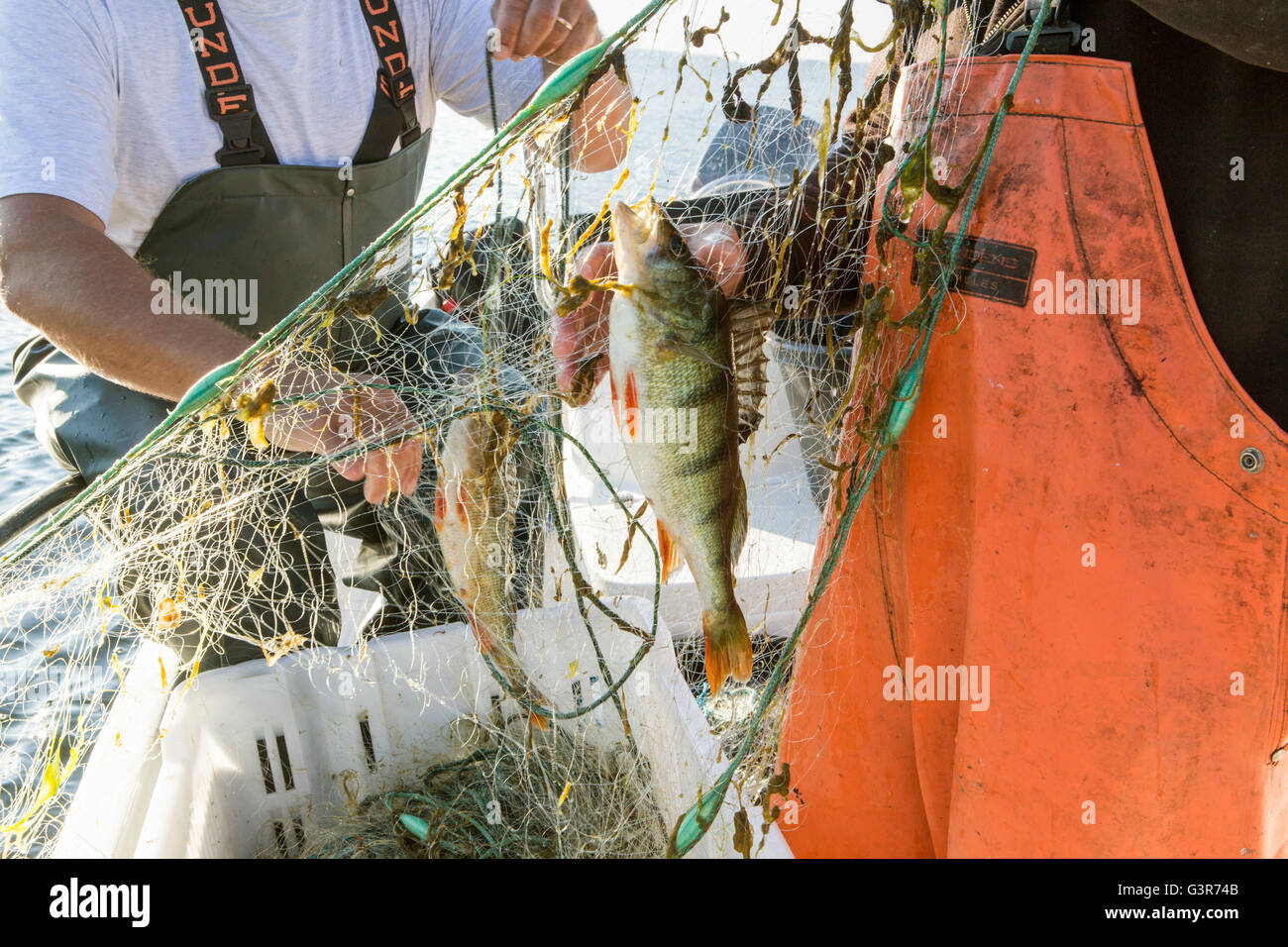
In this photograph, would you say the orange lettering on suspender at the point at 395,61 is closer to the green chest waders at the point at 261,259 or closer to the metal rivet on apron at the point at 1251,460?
the green chest waders at the point at 261,259

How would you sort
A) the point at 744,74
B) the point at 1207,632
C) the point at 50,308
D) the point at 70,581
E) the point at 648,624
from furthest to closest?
1. the point at 648,624
2. the point at 50,308
3. the point at 70,581
4. the point at 744,74
5. the point at 1207,632

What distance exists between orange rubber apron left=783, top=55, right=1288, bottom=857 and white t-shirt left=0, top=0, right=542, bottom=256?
1.89 metres

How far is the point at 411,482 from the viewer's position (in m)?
2.02

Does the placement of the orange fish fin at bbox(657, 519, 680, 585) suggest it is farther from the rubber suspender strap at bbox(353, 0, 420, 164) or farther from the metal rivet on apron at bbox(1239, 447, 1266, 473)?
the rubber suspender strap at bbox(353, 0, 420, 164)

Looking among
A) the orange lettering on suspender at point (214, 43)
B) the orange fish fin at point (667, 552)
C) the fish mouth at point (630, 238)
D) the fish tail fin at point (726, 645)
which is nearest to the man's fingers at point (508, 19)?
the fish mouth at point (630, 238)

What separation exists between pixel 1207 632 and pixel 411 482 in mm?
1643

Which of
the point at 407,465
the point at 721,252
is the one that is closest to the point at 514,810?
the point at 407,465

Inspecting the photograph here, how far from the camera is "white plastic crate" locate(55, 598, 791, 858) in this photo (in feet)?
6.89

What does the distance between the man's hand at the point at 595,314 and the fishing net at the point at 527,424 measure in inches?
1.2

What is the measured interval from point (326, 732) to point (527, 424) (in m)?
1.38

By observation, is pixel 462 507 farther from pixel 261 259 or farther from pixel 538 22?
pixel 261 259

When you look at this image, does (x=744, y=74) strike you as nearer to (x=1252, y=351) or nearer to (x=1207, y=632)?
(x=1252, y=351)

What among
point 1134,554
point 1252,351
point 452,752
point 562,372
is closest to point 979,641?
point 1134,554

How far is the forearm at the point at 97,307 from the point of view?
2248 mm
